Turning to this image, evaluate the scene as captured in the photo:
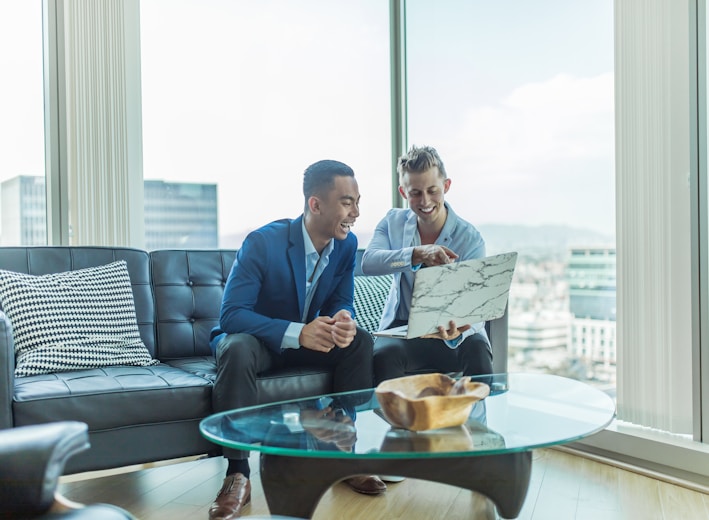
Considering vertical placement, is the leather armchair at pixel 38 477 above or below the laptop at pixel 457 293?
below

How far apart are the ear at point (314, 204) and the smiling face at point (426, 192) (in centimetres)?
36

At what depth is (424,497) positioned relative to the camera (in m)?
2.14

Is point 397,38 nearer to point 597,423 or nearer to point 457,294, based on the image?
point 457,294

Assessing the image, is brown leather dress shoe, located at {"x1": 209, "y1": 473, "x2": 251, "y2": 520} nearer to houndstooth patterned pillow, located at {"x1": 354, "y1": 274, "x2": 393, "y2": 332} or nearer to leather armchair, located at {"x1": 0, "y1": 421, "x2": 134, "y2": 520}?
houndstooth patterned pillow, located at {"x1": 354, "y1": 274, "x2": 393, "y2": 332}

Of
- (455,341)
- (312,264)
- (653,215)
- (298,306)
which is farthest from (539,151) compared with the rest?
(298,306)

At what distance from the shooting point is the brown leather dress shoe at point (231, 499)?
194 cm

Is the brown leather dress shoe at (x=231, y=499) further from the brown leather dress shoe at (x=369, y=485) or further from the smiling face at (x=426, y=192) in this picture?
the smiling face at (x=426, y=192)

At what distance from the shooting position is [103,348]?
2289 millimetres

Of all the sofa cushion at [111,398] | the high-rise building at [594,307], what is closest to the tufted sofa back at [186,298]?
the sofa cushion at [111,398]

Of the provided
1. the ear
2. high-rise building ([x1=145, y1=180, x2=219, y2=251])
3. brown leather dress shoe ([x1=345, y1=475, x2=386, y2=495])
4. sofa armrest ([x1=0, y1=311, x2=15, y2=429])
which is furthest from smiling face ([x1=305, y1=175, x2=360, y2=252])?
high-rise building ([x1=145, y1=180, x2=219, y2=251])

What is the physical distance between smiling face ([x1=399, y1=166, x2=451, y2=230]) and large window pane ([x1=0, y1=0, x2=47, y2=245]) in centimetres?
169

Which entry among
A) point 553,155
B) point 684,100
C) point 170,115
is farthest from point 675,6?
point 170,115

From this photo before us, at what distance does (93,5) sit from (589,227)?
2431 mm

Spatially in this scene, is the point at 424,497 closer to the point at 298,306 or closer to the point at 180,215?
the point at 298,306
